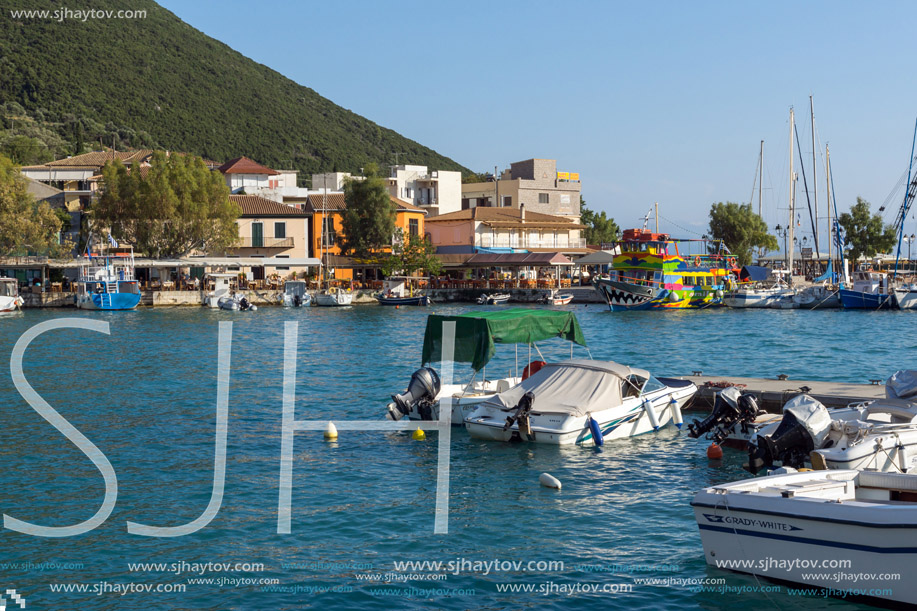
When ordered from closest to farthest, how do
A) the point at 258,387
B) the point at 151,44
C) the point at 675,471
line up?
the point at 675,471 → the point at 258,387 → the point at 151,44

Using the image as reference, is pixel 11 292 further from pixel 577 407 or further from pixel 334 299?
pixel 577 407

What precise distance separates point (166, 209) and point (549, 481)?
6565 cm

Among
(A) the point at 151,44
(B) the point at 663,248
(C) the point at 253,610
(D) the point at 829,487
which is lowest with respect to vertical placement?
(C) the point at 253,610

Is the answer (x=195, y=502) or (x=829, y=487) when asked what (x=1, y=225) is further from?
(x=829, y=487)

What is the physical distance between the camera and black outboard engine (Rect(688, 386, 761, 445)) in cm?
1894

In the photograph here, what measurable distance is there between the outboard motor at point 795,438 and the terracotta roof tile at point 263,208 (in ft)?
236

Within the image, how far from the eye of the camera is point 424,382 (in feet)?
72.5

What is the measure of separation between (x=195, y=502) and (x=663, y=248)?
58.5m

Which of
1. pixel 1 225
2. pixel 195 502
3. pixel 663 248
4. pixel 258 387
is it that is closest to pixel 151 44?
pixel 1 225

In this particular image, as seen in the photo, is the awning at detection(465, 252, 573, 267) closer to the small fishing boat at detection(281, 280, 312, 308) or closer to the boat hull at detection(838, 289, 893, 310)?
the small fishing boat at detection(281, 280, 312, 308)

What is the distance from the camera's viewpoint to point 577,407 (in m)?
19.8

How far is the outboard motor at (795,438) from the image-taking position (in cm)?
1602

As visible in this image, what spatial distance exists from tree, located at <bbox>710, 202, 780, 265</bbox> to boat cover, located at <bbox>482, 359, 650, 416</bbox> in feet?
277

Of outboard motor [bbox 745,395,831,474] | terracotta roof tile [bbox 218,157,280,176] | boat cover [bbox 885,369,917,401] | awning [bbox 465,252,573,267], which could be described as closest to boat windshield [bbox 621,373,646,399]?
outboard motor [bbox 745,395,831,474]
